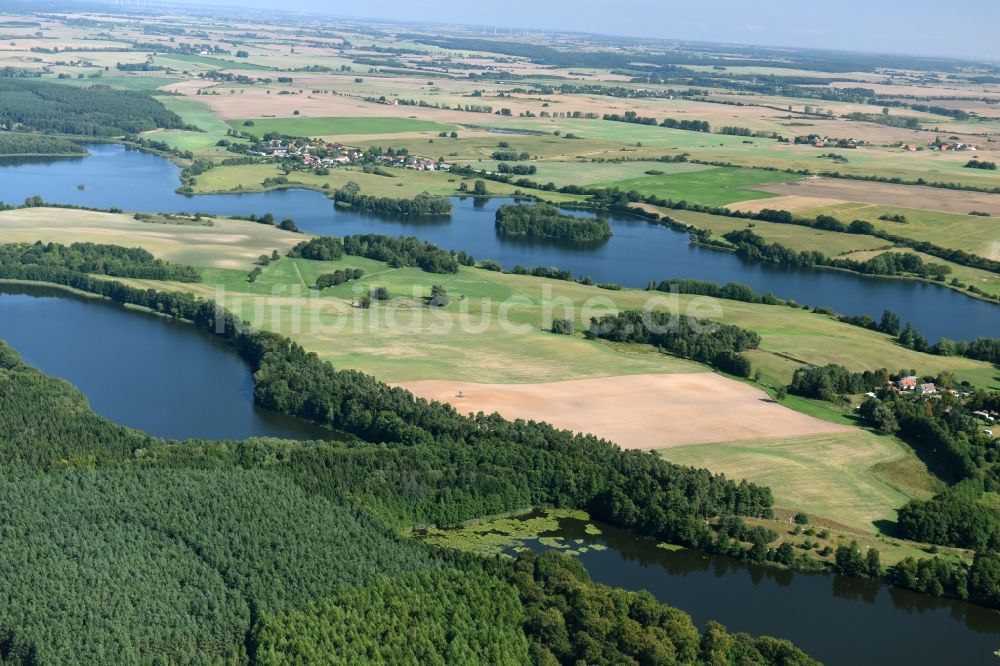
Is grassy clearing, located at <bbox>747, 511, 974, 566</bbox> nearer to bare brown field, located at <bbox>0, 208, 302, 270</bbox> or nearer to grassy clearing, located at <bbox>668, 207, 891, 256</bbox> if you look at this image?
bare brown field, located at <bbox>0, 208, 302, 270</bbox>

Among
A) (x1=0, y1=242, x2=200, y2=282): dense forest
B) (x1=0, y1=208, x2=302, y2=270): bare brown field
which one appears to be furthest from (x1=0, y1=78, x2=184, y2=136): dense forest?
(x1=0, y1=242, x2=200, y2=282): dense forest

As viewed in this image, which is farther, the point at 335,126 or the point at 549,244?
the point at 335,126

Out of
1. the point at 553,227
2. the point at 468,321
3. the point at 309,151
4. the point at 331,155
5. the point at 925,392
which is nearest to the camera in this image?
the point at 925,392

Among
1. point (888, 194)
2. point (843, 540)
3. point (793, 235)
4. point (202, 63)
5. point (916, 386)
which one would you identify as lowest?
point (843, 540)

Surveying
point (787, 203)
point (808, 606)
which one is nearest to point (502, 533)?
point (808, 606)

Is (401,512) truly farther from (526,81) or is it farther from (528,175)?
(526,81)

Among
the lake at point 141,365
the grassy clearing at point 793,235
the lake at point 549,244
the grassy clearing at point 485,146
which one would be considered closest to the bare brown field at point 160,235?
the lake at point 549,244

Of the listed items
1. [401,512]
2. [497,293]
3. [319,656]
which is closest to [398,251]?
[497,293]

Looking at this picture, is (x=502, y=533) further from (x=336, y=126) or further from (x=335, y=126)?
(x=336, y=126)
